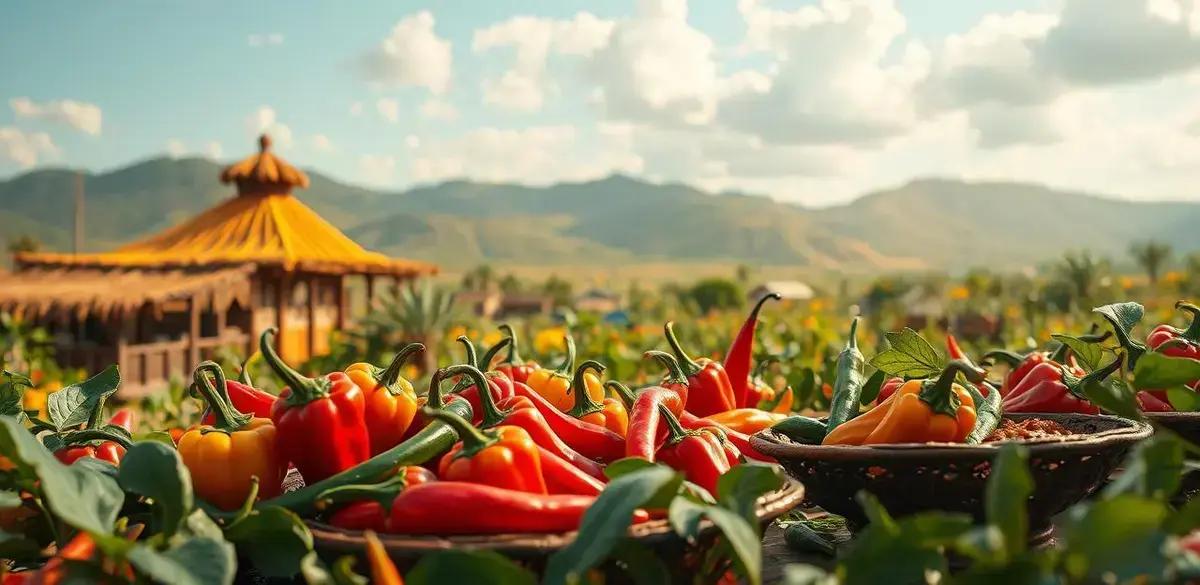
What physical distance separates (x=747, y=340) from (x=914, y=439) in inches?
42.7

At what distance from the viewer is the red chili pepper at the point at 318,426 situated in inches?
75.0

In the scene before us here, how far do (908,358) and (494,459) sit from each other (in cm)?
104

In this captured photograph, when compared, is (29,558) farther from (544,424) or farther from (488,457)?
(544,424)

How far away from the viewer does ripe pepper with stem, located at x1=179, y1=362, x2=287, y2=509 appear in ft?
6.01

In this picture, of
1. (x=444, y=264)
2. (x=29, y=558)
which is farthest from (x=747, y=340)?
(x=444, y=264)

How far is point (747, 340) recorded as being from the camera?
10.2 feet

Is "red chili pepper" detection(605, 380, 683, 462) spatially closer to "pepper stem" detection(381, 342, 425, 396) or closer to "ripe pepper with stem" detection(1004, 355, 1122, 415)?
"pepper stem" detection(381, 342, 425, 396)

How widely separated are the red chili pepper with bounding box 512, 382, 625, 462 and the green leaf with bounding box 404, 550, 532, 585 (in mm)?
839

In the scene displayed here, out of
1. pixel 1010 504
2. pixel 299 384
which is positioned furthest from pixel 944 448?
pixel 299 384

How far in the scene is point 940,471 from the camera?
1.88 meters

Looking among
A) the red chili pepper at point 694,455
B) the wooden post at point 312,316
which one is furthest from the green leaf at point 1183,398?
the wooden post at point 312,316

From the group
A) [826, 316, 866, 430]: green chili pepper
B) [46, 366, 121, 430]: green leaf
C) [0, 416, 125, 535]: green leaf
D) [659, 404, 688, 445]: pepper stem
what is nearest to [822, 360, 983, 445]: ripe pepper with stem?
[826, 316, 866, 430]: green chili pepper

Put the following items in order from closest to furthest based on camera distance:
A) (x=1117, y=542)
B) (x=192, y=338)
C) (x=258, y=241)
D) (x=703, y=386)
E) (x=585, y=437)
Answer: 1. (x=1117, y=542)
2. (x=585, y=437)
3. (x=703, y=386)
4. (x=192, y=338)
5. (x=258, y=241)

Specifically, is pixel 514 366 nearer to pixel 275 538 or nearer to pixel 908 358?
pixel 908 358
